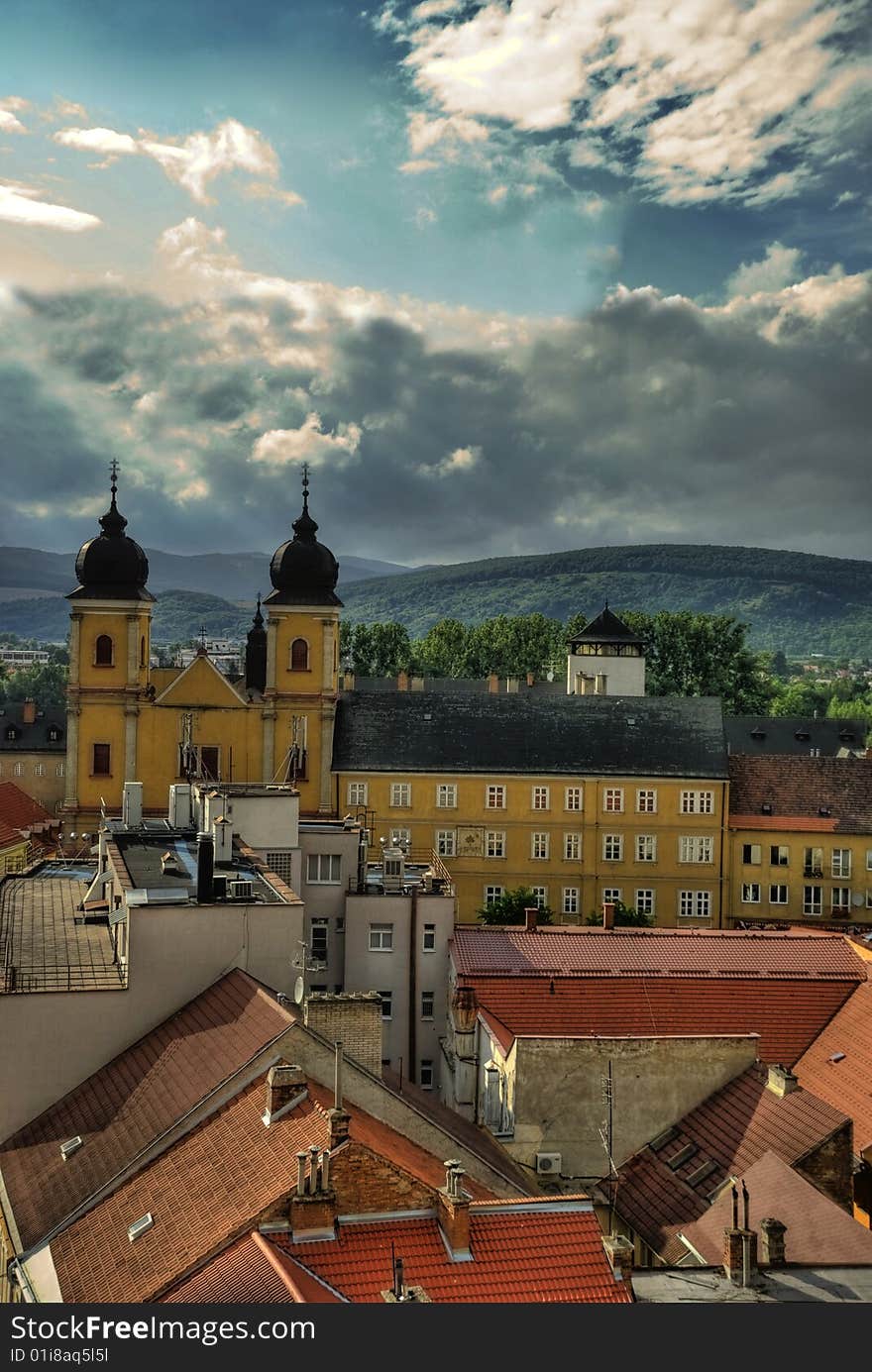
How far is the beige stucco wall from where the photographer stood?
24.2m

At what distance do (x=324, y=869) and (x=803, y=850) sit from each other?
85.0ft

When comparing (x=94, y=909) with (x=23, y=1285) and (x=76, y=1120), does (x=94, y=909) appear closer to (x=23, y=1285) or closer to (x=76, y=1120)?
(x=76, y=1120)

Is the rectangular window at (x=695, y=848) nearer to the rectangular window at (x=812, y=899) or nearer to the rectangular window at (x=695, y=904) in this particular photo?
the rectangular window at (x=695, y=904)

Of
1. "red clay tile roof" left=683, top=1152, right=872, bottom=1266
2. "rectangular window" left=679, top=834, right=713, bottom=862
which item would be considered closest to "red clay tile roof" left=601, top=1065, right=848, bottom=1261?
"red clay tile roof" left=683, top=1152, right=872, bottom=1266

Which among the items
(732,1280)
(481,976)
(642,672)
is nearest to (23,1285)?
(732,1280)

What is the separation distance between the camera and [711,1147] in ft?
83.5

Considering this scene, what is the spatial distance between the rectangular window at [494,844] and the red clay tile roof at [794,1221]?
3590 cm

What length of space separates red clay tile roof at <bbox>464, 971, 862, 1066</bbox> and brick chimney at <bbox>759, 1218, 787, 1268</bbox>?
33.1 ft

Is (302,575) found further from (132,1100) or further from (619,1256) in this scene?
(619,1256)

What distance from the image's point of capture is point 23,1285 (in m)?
18.2

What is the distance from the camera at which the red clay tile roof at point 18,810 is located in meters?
62.2

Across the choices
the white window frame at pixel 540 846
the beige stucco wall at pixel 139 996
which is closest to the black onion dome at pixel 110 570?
the white window frame at pixel 540 846

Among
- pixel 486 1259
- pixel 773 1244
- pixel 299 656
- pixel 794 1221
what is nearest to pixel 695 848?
pixel 299 656

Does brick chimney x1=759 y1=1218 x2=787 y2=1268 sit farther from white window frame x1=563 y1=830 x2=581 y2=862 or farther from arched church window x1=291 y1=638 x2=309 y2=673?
arched church window x1=291 y1=638 x2=309 y2=673
